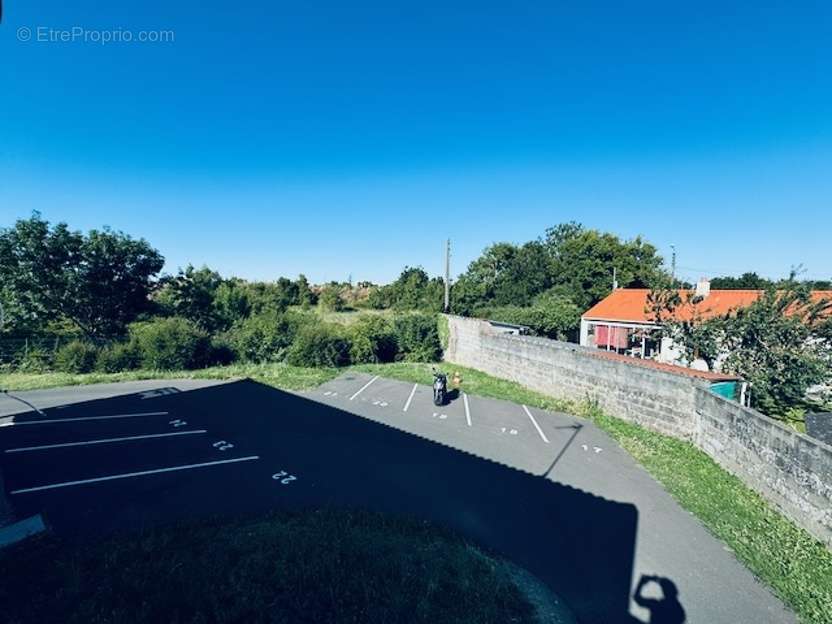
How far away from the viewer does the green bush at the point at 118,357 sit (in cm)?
1611

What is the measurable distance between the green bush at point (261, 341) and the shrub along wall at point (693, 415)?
1041 cm

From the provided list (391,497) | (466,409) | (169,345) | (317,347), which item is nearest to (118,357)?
(169,345)

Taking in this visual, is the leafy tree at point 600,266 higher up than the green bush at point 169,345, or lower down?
higher up

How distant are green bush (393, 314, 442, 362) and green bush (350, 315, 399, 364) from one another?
42 cm

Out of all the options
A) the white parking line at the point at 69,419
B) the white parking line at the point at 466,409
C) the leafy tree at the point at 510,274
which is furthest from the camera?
the leafy tree at the point at 510,274

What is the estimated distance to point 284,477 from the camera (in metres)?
6.99

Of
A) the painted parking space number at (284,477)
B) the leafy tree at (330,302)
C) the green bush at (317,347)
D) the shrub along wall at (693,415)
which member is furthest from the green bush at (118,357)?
the leafy tree at (330,302)

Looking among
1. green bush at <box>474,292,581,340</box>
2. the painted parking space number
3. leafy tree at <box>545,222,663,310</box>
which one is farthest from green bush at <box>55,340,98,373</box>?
leafy tree at <box>545,222,663,310</box>

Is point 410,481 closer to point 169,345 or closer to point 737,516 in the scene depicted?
point 737,516

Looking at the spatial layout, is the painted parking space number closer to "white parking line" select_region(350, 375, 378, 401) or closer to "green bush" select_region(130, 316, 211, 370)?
"white parking line" select_region(350, 375, 378, 401)

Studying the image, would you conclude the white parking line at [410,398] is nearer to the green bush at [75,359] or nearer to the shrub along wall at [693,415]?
the shrub along wall at [693,415]

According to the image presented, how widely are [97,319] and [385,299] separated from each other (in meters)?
23.9

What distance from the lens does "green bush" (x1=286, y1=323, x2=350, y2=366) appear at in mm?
18375

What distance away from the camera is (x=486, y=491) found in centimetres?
668
